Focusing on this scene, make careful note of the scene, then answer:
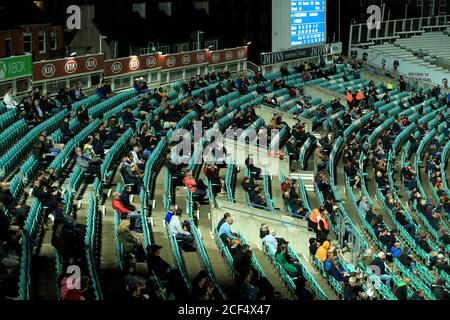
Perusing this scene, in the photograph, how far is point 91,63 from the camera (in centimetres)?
3528

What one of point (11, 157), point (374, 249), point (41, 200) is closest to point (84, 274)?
point (41, 200)

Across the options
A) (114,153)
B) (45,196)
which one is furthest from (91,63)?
(45,196)

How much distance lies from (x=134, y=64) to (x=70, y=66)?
4903mm

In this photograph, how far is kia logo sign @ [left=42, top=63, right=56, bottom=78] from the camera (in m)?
32.2

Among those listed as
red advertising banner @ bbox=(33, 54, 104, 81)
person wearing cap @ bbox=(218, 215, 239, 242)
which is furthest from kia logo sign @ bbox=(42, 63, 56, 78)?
person wearing cap @ bbox=(218, 215, 239, 242)

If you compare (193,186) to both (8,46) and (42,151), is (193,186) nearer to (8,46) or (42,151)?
(42,151)

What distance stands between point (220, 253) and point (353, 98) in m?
25.4

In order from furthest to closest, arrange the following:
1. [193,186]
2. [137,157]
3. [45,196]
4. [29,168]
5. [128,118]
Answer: [128,118], [137,157], [193,186], [29,168], [45,196]

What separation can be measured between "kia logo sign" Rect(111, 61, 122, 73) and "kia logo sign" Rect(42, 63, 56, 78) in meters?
4.33

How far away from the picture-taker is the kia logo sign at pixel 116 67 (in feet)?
121

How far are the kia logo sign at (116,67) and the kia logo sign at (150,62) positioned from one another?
213cm

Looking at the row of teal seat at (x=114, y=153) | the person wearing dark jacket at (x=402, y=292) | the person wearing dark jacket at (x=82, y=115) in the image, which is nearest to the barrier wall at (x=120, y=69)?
the person wearing dark jacket at (x=82, y=115)

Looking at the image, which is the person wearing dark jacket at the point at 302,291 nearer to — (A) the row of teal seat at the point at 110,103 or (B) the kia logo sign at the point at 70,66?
(A) the row of teal seat at the point at 110,103

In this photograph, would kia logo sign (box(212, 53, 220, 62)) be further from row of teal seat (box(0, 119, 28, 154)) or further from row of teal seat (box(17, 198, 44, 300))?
row of teal seat (box(17, 198, 44, 300))
